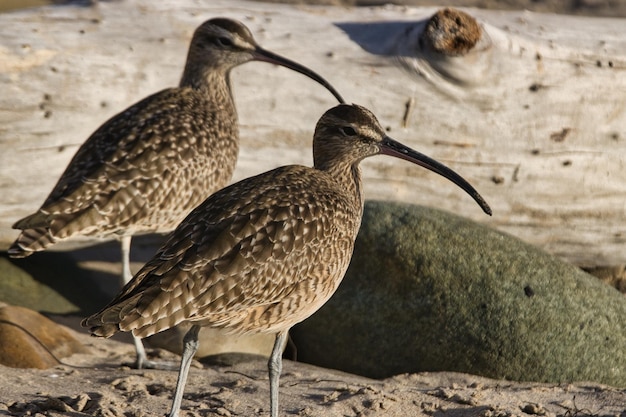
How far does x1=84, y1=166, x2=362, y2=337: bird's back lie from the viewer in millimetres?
6090

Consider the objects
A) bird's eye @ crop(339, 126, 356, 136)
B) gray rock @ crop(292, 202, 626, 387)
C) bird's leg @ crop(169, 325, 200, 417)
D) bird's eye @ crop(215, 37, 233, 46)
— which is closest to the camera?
bird's leg @ crop(169, 325, 200, 417)

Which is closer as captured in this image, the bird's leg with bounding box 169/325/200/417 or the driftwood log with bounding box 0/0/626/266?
the bird's leg with bounding box 169/325/200/417

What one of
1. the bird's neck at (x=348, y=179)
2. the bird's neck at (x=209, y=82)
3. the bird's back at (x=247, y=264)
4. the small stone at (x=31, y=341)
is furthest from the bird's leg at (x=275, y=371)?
the bird's neck at (x=209, y=82)

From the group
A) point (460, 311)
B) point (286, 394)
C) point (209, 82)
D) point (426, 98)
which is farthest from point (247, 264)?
point (426, 98)

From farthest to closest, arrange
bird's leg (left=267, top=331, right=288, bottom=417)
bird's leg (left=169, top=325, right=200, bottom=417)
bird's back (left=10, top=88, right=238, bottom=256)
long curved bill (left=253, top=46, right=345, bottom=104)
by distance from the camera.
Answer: long curved bill (left=253, top=46, right=345, bottom=104)
bird's back (left=10, top=88, right=238, bottom=256)
bird's leg (left=267, top=331, right=288, bottom=417)
bird's leg (left=169, top=325, right=200, bottom=417)

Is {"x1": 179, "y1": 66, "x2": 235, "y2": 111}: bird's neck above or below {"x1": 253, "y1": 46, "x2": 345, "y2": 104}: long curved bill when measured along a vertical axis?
below

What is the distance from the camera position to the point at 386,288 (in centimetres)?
857

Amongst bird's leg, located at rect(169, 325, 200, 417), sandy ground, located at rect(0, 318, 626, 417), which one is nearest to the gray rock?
sandy ground, located at rect(0, 318, 626, 417)

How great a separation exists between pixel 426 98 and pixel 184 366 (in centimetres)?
396

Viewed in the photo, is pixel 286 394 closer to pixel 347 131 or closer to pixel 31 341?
pixel 347 131

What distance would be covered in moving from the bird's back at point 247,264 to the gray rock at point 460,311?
5.56 ft

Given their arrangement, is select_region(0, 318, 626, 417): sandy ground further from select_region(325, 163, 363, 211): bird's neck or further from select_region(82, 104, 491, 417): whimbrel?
select_region(325, 163, 363, 211): bird's neck

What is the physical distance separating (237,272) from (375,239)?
2.64 meters

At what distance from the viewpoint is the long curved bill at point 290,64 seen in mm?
9102
